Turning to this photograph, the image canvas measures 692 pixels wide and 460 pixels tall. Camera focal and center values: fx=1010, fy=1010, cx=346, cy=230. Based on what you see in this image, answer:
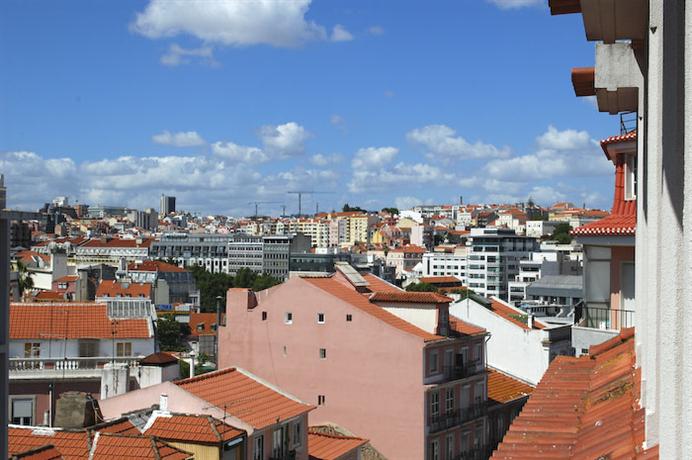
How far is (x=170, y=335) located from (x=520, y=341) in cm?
6124

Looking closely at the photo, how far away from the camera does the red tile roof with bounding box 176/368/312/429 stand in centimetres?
2489

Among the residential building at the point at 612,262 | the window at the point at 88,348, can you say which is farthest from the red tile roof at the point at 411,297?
the residential building at the point at 612,262

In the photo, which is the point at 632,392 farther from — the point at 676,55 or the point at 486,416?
the point at 486,416

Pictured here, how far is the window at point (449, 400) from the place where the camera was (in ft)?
121

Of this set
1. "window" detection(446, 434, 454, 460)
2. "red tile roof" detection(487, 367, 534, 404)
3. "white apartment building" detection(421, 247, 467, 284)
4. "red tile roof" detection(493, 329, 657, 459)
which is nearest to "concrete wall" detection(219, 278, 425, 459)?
"window" detection(446, 434, 454, 460)

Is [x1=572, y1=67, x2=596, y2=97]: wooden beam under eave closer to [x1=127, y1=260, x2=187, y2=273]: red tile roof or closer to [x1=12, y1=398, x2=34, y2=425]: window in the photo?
[x1=12, y1=398, x2=34, y2=425]: window

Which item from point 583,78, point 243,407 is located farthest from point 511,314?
point 583,78

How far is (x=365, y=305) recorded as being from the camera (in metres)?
37.5

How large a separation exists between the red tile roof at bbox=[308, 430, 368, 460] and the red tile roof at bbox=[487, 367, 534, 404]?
1234cm

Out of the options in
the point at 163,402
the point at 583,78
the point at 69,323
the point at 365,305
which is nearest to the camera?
the point at 583,78

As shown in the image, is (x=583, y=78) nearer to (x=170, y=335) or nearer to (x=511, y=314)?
(x=511, y=314)

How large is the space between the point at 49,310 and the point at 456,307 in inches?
779

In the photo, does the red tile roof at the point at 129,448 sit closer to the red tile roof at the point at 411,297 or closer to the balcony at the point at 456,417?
the balcony at the point at 456,417

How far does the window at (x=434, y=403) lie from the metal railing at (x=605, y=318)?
2009cm
